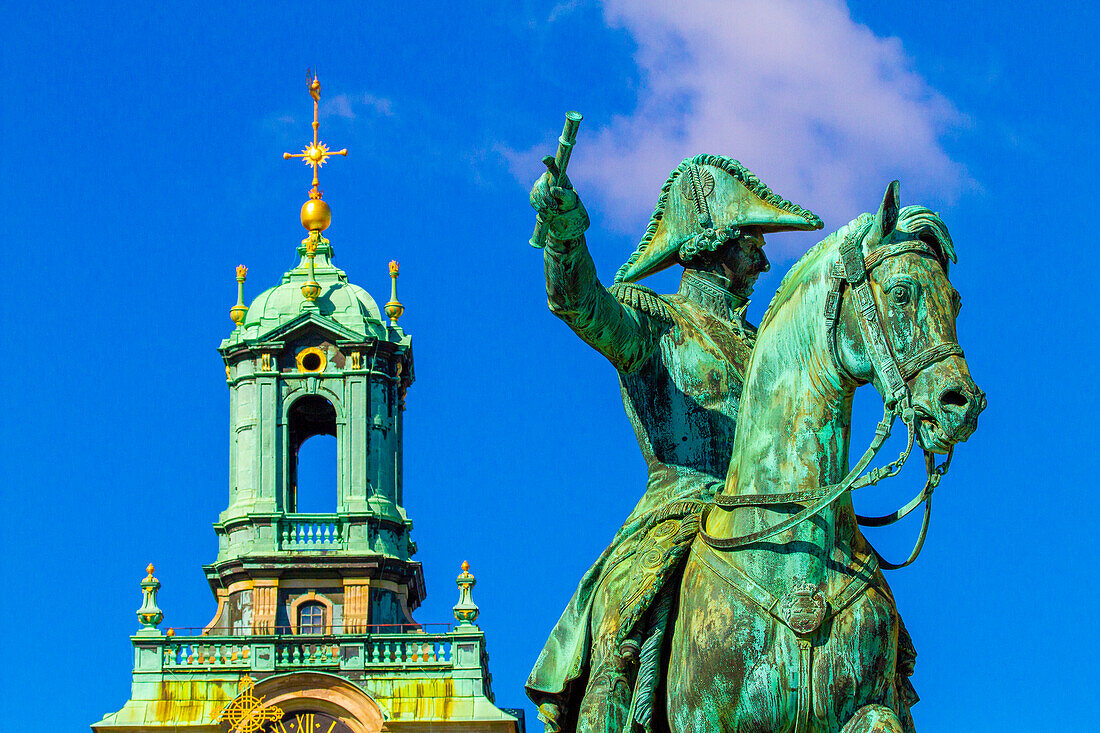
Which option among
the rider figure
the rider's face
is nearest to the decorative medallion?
the rider figure

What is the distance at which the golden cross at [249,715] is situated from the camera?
74250 mm

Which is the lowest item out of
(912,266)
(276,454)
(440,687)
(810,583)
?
(810,583)

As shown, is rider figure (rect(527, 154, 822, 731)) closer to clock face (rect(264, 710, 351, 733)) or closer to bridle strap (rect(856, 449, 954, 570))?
bridle strap (rect(856, 449, 954, 570))

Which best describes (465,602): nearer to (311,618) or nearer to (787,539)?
(311,618)

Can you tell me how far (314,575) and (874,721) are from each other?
63.4 meters

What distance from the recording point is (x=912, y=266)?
1418 cm

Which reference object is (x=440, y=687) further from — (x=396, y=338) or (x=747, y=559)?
(x=747, y=559)

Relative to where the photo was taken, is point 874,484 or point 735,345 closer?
point 874,484

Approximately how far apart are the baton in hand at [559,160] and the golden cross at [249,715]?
59854 mm

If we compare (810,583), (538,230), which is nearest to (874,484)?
(810,583)

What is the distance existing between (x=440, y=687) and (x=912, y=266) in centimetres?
6201

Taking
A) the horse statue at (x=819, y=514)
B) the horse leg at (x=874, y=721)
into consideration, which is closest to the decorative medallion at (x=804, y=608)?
the horse statue at (x=819, y=514)

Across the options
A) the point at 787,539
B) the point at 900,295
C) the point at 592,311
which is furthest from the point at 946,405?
the point at 592,311

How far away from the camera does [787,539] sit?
47.6 ft
